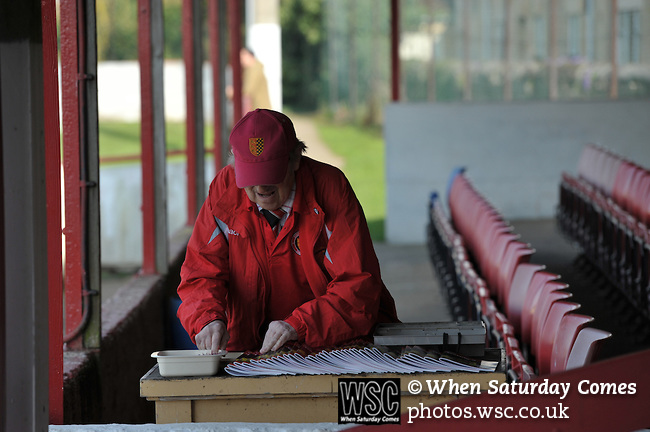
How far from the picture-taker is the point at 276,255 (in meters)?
2.54

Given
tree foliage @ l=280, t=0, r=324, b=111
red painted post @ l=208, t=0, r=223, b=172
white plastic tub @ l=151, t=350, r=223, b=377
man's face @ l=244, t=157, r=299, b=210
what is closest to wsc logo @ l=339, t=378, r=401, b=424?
white plastic tub @ l=151, t=350, r=223, b=377

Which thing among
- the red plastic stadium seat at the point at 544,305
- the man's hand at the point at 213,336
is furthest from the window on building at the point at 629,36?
the man's hand at the point at 213,336

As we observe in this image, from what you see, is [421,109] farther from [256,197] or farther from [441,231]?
[256,197]

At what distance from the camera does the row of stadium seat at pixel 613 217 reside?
17.7ft

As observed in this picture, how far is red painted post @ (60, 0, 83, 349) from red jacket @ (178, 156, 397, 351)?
92 centimetres

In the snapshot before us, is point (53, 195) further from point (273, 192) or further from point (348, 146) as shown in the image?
point (348, 146)

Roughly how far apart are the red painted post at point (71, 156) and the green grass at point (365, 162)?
7.37 m

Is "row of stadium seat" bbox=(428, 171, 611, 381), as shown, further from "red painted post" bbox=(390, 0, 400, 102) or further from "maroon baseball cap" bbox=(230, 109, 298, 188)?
"red painted post" bbox=(390, 0, 400, 102)

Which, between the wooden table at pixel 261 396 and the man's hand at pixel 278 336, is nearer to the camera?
the wooden table at pixel 261 396

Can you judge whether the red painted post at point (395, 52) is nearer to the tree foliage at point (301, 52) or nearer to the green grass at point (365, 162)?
the green grass at point (365, 162)

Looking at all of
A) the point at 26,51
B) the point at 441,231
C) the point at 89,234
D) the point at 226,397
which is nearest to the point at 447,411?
the point at 226,397

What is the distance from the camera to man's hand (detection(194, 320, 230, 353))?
7.82ft

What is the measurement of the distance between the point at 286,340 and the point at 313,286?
26cm

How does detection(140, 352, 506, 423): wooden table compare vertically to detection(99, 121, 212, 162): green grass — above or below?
below
